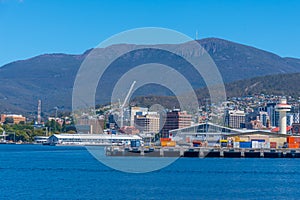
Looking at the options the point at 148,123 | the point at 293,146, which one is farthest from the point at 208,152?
the point at 148,123

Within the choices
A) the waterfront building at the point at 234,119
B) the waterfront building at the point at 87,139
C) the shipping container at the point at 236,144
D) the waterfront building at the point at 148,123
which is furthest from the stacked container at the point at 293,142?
the waterfront building at the point at 234,119

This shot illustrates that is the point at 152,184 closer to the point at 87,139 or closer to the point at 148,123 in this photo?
the point at 87,139

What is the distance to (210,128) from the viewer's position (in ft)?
388

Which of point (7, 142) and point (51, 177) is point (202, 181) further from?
point (7, 142)

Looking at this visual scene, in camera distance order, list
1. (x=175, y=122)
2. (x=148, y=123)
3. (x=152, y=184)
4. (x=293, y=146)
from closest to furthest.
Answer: (x=152, y=184), (x=293, y=146), (x=175, y=122), (x=148, y=123)

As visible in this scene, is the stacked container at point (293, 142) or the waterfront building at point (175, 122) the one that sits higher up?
the waterfront building at point (175, 122)

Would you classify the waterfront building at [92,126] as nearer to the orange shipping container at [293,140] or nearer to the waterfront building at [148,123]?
the waterfront building at [148,123]

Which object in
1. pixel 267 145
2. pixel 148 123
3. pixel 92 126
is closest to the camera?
pixel 267 145

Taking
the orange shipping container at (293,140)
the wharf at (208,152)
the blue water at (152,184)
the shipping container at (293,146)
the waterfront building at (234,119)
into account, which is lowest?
the blue water at (152,184)

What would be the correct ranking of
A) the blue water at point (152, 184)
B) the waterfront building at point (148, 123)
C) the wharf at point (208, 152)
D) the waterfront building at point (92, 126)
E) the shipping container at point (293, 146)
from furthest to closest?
1. the waterfront building at point (92, 126)
2. the waterfront building at point (148, 123)
3. the shipping container at point (293, 146)
4. the wharf at point (208, 152)
5. the blue water at point (152, 184)

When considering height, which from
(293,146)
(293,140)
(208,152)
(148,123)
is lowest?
(208,152)

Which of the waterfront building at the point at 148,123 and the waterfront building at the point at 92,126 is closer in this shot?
the waterfront building at the point at 148,123

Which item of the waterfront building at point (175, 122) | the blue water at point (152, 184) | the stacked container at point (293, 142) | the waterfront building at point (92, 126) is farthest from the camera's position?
the waterfront building at point (92, 126)

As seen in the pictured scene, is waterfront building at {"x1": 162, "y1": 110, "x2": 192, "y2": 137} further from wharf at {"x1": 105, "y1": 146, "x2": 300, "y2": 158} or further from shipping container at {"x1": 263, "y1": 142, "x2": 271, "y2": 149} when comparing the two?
wharf at {"x1": 105, "y1": 146, "x2": 300, "y2": 158}
